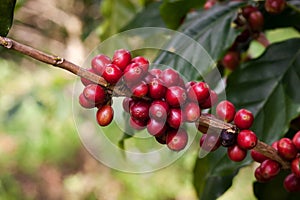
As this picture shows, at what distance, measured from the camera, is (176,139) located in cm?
51

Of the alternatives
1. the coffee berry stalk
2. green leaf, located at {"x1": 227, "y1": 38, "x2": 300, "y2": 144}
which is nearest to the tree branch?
the coffee berry stalk

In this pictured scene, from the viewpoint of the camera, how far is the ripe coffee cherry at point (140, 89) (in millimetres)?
491

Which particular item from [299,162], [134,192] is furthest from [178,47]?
[134,192]

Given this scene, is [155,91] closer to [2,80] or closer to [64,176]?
[2,80]

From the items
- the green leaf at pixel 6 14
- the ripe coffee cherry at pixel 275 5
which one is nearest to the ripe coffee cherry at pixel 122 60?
the green leaf at pixel 6 14

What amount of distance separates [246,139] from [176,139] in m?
0.08

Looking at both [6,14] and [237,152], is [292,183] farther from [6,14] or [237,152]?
[6,14]

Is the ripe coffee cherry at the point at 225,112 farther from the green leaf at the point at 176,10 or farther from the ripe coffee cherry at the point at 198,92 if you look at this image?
the green leaf at the point at 176,10

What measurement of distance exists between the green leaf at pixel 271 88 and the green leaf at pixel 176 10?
213 millimetres

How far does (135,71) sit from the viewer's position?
49 cm

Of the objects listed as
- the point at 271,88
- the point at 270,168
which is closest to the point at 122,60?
the point at 270,168

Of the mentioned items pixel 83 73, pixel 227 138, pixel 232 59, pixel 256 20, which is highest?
pixel 83 73

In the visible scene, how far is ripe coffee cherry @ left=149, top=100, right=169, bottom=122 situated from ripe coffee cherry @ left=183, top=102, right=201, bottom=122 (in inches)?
0.7

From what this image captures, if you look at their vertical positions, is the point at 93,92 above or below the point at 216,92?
above
